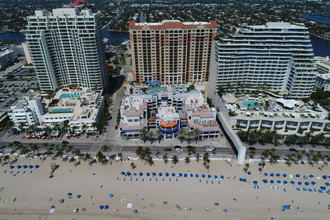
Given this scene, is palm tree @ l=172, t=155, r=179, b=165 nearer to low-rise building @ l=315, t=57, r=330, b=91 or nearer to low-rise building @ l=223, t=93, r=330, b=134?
low-rise building @ l=223, t=93, r=330, b=134

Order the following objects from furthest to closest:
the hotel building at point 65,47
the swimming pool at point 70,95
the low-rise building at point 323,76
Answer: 1. the low-rise building at point 323,76
2. the swimming pool at point 70,95
3. the hotel building at point 65,47

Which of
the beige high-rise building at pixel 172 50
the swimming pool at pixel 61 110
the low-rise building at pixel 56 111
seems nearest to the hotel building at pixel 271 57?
the beige high-rise building at pixel 172 50

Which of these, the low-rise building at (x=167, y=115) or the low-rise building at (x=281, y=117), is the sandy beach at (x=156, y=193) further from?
the low-rise building at (x=281, y=117)

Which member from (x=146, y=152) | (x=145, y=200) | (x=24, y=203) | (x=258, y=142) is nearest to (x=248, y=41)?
(x=258, y=142)

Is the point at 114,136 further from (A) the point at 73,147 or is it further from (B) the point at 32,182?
(B) the point at 32,182

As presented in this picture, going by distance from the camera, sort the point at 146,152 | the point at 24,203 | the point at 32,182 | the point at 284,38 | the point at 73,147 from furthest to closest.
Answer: the point at 284,38
the point at 73,147
the point at 146,152
the point at 32,182
the point at 24,203
